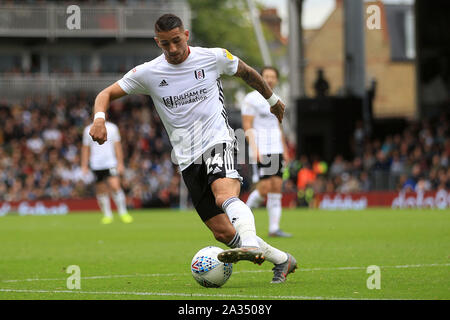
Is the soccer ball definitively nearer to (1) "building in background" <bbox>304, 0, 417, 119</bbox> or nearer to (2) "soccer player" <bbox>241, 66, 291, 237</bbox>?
(2) "soccer player" <bbox>241, 66, 291, 237</bbox>

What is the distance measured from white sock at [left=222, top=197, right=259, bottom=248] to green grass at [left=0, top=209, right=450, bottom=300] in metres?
0.45

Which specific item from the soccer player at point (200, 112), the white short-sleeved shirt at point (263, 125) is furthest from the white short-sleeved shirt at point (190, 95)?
the white short-sleeved shirt at point (263, 125)

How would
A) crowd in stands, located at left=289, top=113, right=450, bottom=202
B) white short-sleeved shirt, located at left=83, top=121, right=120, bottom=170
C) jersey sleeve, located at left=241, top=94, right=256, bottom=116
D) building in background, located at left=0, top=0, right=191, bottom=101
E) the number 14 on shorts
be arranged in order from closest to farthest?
the number 14 on shorts
jersey sleeve, located at left=241, top=94, right=256, bottom=116
white short-sleeved shirt, located at left=83, top=121, right=120, bottom=170
crowd in stands, located at left=289, top=113, right=450, bottom=202
building in background, located at left=0, top=0, right=191, bottom=101

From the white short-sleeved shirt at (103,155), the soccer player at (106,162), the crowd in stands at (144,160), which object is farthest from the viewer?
the crowd in stands at (144,160)

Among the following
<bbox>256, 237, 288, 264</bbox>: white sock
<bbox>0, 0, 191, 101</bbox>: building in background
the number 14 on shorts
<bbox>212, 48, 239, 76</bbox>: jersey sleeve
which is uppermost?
<bbox>0, 0, 191, 101</bbox>: building in background

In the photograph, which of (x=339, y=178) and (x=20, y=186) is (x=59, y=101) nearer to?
(x=20, y=186)

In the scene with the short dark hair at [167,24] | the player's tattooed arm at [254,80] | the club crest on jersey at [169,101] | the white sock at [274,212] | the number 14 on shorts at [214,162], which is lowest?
the white sock at [274,212]

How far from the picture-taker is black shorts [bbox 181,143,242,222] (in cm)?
838

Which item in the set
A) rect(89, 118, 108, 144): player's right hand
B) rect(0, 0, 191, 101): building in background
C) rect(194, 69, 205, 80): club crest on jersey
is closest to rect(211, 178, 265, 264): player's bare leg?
rect(194, 69, 205, 80): club crest on jersey

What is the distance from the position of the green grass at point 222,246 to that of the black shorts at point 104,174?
104 inches

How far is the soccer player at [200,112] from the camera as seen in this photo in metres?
8.39

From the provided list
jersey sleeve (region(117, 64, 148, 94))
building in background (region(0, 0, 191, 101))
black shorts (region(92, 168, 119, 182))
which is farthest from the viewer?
building in background (region(0, 0, 191, 101))

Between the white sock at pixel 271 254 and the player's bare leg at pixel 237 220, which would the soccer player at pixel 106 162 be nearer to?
the white sock at pixel 271 254

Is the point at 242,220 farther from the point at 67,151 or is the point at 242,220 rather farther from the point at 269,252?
the point at 67,151
